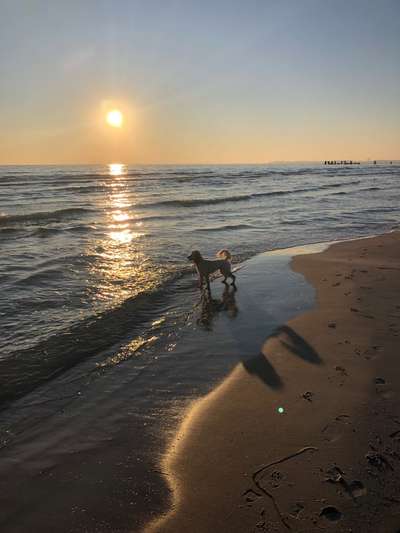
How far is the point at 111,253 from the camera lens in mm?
12992

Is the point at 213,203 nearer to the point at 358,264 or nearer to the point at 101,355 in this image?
the point at 358,264

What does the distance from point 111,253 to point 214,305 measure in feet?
19.8

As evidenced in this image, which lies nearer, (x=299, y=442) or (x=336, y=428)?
(x=299, y=442)

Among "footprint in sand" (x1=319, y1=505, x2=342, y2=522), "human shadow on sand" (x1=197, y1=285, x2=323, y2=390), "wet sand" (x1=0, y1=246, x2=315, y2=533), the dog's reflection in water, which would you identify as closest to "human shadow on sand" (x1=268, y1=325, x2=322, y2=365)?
"human shadow on sand" (x1=197, y1=285, x2=323, y2=390)

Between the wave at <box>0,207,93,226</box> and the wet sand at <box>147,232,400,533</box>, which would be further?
the wave at <box>0,207,93,226</box>

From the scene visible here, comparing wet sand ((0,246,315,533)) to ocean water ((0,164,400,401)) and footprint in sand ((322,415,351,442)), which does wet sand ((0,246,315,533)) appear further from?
footprint in sand ((322,415,351,442))

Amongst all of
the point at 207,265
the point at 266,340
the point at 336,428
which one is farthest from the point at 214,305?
the point at 336,428

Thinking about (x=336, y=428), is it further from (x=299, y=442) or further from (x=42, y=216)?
(x=42, y=216)

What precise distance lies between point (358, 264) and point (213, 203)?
19119mm

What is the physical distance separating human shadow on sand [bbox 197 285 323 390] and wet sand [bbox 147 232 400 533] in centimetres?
3

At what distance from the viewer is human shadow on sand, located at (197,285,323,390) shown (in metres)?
4.99

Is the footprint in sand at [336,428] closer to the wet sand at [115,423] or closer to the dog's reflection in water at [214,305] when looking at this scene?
the wet sand at [115,423]

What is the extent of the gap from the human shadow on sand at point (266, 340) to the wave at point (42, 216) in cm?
1550

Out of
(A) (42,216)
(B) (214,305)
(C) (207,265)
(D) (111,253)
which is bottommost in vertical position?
(B) (214,305)
